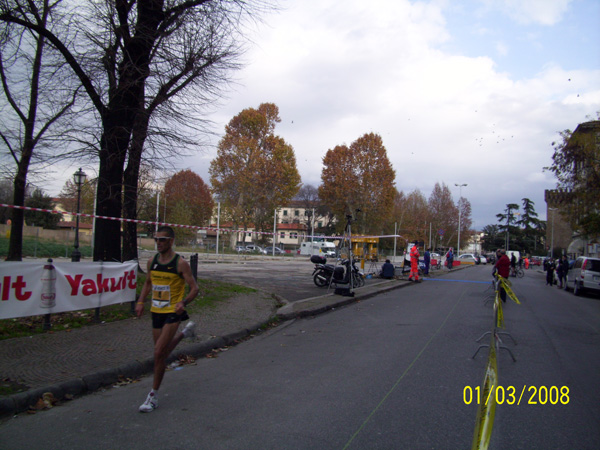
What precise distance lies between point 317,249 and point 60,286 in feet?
159

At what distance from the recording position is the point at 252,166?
4872cm

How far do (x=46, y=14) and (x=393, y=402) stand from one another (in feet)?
40.3

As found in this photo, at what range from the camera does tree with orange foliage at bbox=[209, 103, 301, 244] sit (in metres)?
48.3

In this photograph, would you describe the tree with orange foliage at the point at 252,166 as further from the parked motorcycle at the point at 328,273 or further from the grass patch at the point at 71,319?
the grass patch at the point at 71,319

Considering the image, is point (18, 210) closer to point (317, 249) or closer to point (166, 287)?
point (166, 287)

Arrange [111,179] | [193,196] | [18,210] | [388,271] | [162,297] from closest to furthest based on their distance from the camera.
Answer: [162,297]
[111,179]
[18,210]
[388,271]
[193,196]

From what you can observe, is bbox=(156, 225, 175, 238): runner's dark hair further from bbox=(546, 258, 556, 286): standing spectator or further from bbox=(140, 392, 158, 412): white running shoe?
bbox=(546, 258, 556, 286): standing spectator

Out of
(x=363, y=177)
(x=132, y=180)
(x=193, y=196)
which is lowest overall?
(x=132, y=180)

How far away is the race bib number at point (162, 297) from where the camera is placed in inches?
190

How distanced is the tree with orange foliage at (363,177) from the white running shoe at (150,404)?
49.6 metres

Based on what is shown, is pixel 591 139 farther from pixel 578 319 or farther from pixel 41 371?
pixel 41 371

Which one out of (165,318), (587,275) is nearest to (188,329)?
(165,318)
